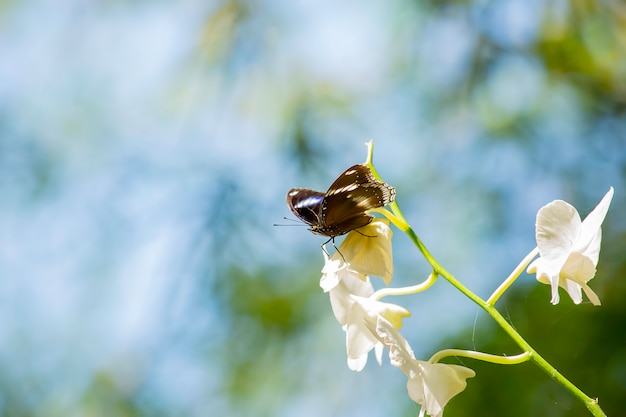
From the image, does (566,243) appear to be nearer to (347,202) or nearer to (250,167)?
(347,202)

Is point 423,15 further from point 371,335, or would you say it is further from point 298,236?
point 371,335

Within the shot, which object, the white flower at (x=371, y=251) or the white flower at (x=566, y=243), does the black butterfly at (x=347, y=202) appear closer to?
the white flower at (x=371, y=251)

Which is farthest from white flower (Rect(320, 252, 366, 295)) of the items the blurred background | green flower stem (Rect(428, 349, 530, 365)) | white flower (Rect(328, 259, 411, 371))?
the blurred background

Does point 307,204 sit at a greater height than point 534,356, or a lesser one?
greater

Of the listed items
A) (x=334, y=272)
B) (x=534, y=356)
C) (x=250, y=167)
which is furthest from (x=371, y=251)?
(x=250, y=167)

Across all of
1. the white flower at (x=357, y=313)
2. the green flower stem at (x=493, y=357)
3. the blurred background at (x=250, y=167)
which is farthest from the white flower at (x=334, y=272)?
the blurred background at (x=250, y=167)

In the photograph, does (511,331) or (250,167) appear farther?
(250,167)
